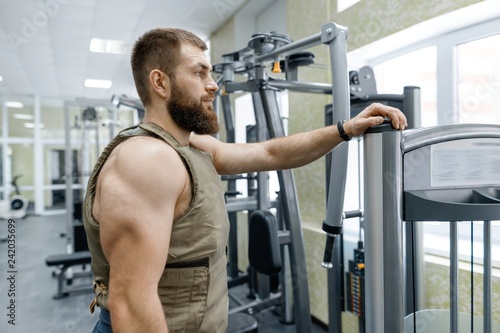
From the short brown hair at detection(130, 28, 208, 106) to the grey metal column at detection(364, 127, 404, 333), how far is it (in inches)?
24.5

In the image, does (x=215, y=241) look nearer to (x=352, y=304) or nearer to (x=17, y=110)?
(x=352, y=304)

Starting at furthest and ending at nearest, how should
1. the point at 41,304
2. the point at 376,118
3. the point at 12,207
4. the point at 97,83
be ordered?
the point at 97,83, the point at 12,207, the point at 41,304, the point at 376,118

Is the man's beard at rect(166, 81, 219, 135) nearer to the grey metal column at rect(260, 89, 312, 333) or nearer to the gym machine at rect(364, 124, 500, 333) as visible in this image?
the gym machine at rect(364, 124, 500, 333)

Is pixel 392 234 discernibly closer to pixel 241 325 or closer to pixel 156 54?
pixel 156 54

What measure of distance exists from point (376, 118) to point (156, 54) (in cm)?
66

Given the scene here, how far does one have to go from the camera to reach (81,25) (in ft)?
13.2

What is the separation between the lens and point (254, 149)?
1.36m

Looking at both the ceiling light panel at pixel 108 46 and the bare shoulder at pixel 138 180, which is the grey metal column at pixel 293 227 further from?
the ceiling light panel at pixel 108 46

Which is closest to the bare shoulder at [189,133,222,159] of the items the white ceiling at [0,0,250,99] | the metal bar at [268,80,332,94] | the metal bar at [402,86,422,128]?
the metal bar at [268,80,332,94]

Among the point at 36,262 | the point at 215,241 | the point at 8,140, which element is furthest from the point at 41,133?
the point at 215,241

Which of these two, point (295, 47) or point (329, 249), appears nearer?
point (329, 249)

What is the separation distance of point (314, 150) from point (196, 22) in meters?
3.47

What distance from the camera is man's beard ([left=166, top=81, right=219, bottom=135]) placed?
103cm

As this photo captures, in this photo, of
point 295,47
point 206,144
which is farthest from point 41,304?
point 295,47
